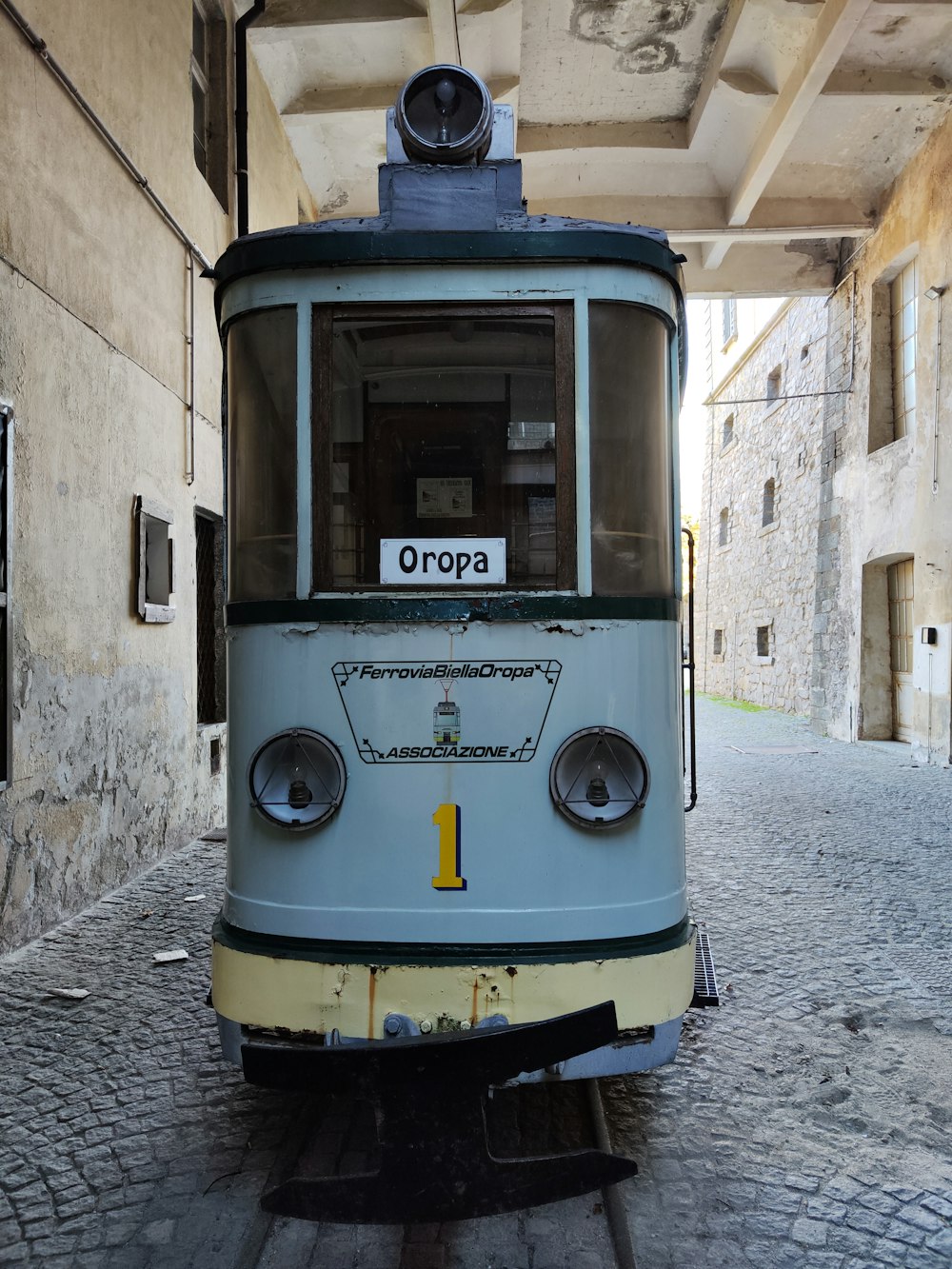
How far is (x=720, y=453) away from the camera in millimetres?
23484

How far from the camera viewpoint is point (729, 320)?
22.7 metres

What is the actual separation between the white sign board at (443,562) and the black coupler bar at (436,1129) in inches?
44.7

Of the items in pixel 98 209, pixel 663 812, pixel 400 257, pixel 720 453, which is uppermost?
pixel 720 453

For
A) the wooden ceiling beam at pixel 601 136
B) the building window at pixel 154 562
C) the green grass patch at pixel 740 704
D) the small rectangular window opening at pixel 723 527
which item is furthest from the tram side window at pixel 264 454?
the small rectangular window opening at pixel 723 527

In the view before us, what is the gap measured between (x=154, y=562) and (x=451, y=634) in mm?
4656

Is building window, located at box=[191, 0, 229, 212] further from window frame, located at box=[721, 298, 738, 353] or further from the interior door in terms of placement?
window frame, located at box=[721, 298, 738, 353]

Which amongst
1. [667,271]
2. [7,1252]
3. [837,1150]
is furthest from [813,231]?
[7,1252]

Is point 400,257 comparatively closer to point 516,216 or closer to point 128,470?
point 516,216

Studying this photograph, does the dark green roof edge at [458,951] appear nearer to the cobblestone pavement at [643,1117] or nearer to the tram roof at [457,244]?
the cobblestone pavement at [643,1117]

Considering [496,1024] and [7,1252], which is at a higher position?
[496,1024]

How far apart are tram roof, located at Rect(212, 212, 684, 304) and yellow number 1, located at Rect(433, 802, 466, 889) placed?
4.86ft

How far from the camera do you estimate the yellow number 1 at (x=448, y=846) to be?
2572 mm

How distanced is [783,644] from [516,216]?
1638 centimetres

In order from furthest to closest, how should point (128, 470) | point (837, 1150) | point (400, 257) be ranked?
1. point (128, 470)
2. point (837, 1150)
3. point (400, 257)
